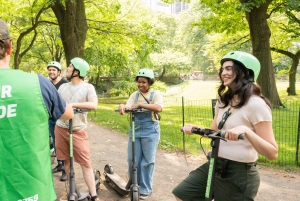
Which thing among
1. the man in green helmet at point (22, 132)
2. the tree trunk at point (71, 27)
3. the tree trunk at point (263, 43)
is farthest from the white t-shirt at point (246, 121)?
the tree trunk at point (263, 43)

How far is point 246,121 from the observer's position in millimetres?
2465

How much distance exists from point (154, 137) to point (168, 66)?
130 ft

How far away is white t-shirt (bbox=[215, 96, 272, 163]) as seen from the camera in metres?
2.40

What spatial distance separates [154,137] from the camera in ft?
15.4

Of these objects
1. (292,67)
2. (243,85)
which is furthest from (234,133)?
(292,67)

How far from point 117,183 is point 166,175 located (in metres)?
1.55

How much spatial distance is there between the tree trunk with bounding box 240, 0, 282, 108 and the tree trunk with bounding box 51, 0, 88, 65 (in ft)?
23.4

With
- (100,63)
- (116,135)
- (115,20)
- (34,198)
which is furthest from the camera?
(100,63)

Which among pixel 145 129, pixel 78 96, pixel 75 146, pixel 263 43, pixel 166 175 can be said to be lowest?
pixel 166 175

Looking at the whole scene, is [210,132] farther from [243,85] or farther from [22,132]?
[22,132]

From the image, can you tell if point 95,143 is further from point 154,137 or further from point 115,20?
point 115,20

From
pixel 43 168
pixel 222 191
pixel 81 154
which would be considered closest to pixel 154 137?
Result: pixel 81 154

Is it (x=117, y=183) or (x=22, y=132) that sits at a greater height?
(x=22, y=132)

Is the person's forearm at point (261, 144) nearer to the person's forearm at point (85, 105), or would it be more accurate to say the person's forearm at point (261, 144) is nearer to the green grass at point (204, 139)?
the person's forearm at point (85, 105)
